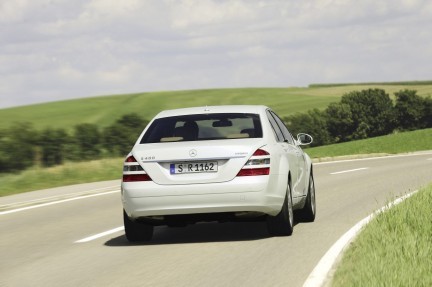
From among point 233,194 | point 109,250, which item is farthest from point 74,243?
point 233,194

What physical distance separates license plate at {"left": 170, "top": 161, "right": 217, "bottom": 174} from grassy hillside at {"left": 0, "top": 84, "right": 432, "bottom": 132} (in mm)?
74937

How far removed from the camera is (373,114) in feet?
345

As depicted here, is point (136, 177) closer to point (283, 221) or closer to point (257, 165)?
point (257, 165)

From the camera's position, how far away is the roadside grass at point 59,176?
22031 mm

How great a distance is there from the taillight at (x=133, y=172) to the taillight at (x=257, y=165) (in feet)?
3.51

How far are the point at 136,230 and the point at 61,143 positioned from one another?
20570 millimetres

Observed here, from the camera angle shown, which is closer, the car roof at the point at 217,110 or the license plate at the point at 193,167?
the license plate at the point at 193,167

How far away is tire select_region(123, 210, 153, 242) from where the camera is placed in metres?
11.0

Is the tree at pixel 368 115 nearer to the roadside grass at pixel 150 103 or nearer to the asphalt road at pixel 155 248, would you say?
the roadside grass at pixel 150 103

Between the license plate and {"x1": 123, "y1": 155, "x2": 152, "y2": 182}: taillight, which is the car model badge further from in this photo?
{"x1": 123, "y1": 155, "x2": 152, "y2": 182}: taillight

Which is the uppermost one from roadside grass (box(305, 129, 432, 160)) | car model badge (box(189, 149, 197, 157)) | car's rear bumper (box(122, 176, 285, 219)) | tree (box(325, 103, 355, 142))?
car model badge (box(189, 149, 197, 157))

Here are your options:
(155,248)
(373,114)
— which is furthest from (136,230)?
(373,114)

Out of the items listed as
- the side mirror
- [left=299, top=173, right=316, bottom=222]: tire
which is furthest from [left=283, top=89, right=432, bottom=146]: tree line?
[left=299, top=173, right=316, bottom=222]: tire

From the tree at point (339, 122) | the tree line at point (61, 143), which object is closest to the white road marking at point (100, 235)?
the tree line at point (61, 143)
